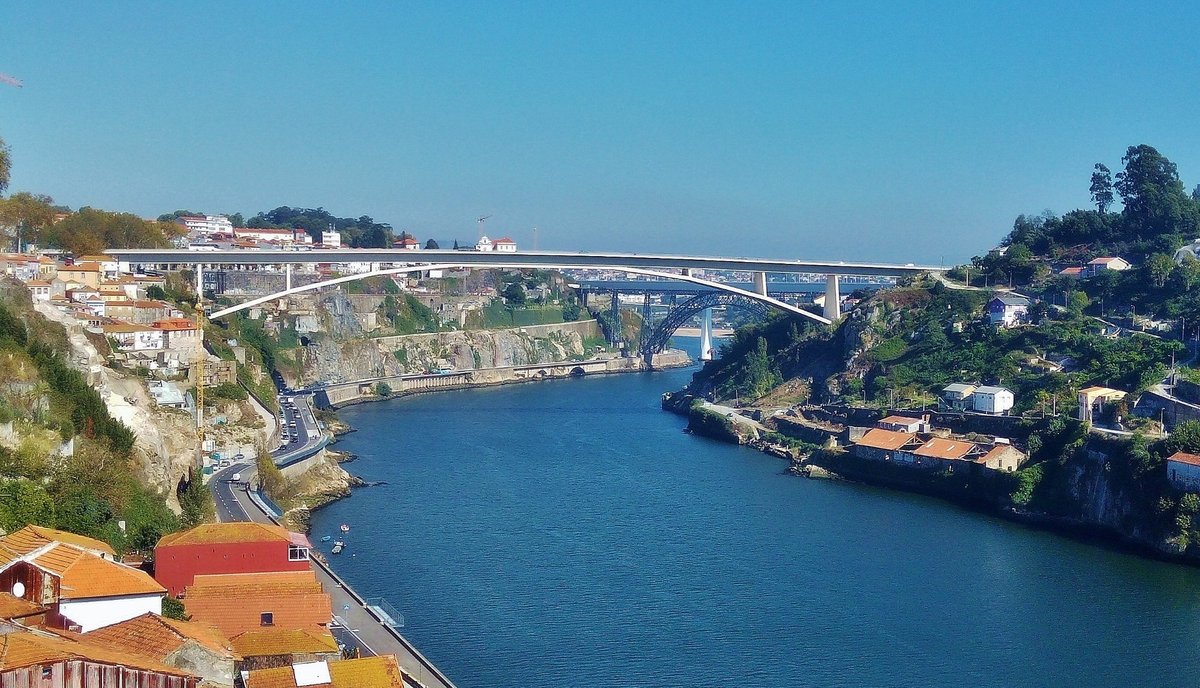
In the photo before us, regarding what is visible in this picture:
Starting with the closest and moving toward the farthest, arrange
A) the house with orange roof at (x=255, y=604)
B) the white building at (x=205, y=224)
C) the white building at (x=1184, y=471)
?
the house with orange roof at (x=255, y=604), the white building at (x=1184, y=471), the white building at (x=205, y=224)

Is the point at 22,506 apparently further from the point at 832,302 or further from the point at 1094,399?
the point at 832,302

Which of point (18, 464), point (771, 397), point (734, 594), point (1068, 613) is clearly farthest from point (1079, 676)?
point (771, 397)

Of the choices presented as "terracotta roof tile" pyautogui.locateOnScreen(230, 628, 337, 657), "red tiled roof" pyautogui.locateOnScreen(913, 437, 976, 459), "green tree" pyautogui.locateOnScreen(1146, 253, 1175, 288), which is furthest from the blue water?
"green tree" pyautogui.locateOnScreen(1146, 253, 1175, 288)

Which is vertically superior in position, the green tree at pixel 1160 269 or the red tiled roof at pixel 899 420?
the green tree at pixel 1160 269

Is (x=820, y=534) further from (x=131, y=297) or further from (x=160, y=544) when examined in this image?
(x=131, y=297)

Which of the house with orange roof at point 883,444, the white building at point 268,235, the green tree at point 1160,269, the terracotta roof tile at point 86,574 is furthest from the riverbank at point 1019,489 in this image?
the white building at point 268,235

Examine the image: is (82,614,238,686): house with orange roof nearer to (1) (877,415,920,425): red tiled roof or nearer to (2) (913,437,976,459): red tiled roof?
(2) (913,437,976,459): red tiled roof

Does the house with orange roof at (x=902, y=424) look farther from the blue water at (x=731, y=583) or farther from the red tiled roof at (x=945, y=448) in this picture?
the blue water at (x=731, y=583)
